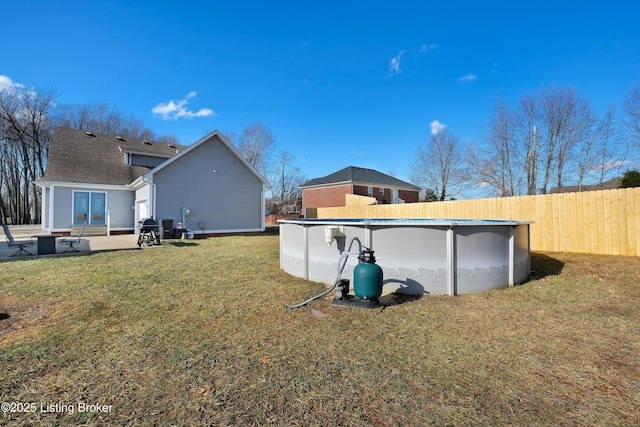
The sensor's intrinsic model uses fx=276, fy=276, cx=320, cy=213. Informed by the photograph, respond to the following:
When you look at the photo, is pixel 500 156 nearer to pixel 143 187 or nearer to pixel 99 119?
pixel 143 187

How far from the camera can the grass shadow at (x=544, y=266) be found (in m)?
6.21

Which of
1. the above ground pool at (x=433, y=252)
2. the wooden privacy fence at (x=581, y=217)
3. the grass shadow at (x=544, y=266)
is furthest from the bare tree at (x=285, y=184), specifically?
the above ground pool at (x=433, y=252)

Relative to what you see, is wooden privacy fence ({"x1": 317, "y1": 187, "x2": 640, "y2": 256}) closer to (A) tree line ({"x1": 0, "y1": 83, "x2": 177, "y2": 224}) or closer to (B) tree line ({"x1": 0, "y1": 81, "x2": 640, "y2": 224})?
(B) tree line ({"x1": 0, "y1": 81, "x2": 640, "y2": 224})

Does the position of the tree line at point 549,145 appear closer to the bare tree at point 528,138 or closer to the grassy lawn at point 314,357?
the bare tree at point 528,138

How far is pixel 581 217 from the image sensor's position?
8.18 meters

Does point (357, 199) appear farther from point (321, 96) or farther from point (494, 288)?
point (494, 288)

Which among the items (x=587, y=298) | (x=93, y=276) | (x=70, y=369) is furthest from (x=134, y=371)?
(x=587, y=298)

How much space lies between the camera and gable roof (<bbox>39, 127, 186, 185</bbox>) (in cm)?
1464

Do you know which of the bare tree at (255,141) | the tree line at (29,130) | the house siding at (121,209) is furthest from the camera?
the bare tree at (255,141)

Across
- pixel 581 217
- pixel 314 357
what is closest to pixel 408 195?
pixel 581 217

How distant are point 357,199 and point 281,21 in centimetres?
1698

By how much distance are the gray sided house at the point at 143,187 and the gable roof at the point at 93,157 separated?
4 cm

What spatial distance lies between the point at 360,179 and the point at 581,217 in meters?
24.1

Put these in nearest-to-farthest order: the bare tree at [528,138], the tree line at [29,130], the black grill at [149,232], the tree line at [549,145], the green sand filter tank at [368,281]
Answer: the green sand filter tank at [368,281] < the black grill at [149,232] < the tree line at [549,145] < the bare tree at [528,138] < the tree line at [29,130]
